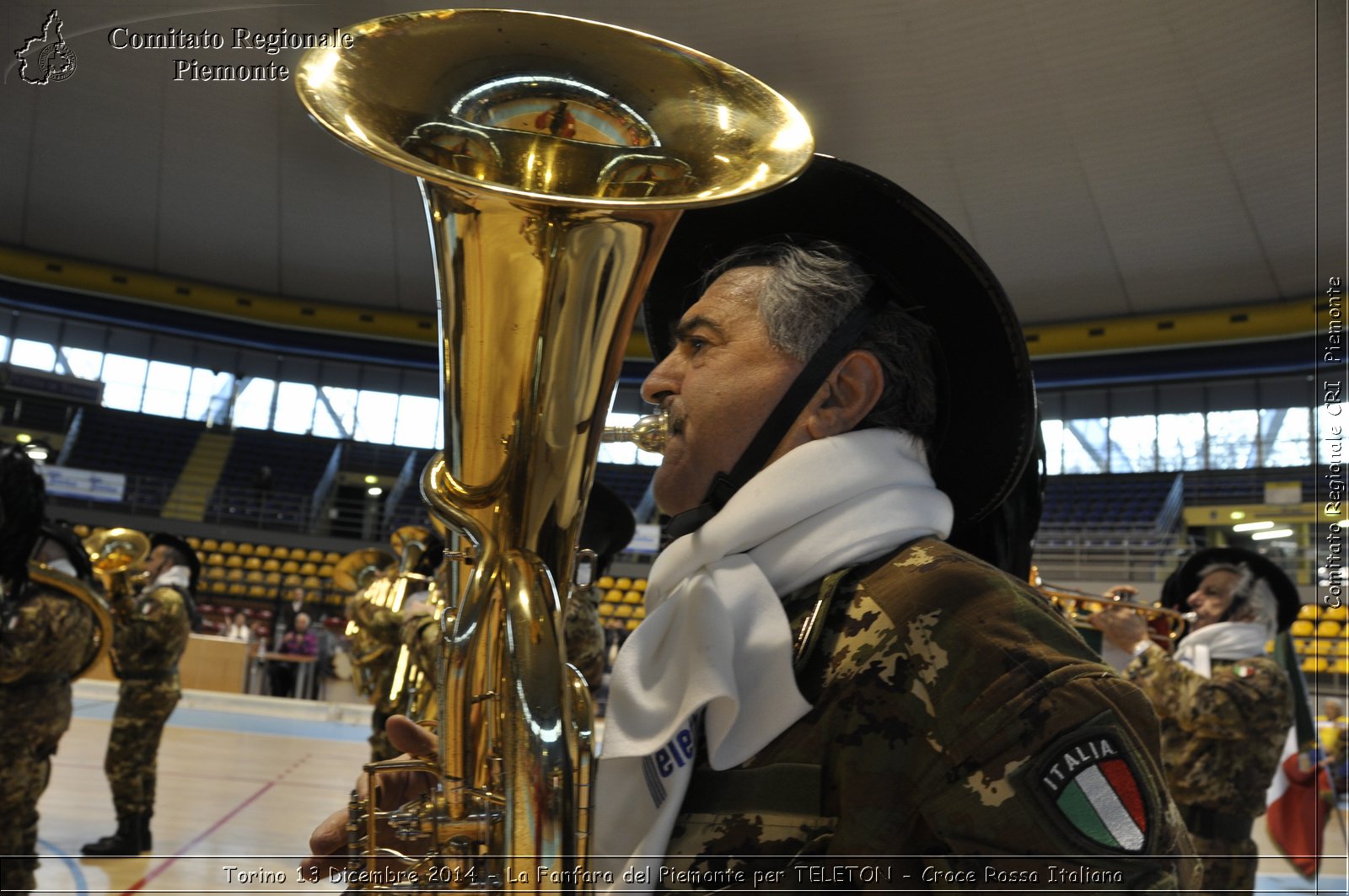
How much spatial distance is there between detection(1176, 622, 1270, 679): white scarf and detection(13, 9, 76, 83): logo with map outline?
31.9 feet

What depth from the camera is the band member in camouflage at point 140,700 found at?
5684mm

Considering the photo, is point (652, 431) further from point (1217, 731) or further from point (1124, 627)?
point (1217, 731)

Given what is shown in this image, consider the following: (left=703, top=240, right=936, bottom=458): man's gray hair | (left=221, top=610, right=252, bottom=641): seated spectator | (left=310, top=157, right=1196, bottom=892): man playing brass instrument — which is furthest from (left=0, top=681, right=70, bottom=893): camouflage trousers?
(left=221, top=610, right=252, bottom=641): seated spectator

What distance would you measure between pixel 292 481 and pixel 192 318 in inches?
152

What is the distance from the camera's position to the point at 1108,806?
91 centimetres

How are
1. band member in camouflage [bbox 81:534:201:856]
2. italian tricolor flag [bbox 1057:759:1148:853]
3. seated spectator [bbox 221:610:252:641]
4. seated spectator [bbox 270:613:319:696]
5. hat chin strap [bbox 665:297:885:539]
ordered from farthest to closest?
seated spectator [bbox 221:610:252:641] < seated spectator [bbox 270:613:319:696] < band member in camouflage [bbox 81:534:201:856] < hat chin strap [bbox 665:297:885:539] < italian tricolor flag [bbox 1057:759:1148:853]

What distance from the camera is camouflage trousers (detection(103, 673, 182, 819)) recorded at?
569cm

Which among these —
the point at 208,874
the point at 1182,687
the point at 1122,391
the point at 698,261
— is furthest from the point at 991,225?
the point at 698,261

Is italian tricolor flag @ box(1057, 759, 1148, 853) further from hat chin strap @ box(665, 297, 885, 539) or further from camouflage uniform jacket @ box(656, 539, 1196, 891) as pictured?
hat chin strap @ box(665, 297, 885, 539)

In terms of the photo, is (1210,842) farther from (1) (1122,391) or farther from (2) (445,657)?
(1) (1122,391)

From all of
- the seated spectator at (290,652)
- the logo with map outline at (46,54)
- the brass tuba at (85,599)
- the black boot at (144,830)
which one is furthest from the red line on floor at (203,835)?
the logo with map outline at (46,54)

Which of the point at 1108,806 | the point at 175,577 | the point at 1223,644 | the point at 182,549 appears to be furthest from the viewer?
the point at 182,549

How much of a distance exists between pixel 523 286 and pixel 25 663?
3785 mm

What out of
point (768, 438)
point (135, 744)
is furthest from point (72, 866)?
point (768, 438)
